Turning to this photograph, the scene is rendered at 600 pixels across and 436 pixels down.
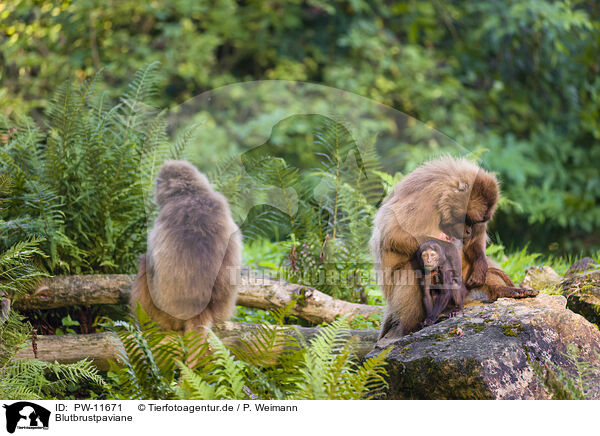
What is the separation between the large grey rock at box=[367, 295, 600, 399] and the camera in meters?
2.77

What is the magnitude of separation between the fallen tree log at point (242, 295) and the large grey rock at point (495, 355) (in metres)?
1.05

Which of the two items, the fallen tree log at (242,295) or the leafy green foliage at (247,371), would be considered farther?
the fallen tree log at (242,295)

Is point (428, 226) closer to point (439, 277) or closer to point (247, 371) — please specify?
point (439, 277)

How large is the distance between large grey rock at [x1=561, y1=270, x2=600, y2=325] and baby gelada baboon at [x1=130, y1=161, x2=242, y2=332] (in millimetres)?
2196

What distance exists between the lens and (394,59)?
964cm

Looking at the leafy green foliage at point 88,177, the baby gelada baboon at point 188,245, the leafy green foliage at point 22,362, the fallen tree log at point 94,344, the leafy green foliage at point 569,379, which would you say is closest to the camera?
the leafy green foliage at point 569,379

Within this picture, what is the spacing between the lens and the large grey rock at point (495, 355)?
277 centimetres

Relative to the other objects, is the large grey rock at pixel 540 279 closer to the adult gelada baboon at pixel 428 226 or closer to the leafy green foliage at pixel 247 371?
the adult gelada baboon at pixel 428 226

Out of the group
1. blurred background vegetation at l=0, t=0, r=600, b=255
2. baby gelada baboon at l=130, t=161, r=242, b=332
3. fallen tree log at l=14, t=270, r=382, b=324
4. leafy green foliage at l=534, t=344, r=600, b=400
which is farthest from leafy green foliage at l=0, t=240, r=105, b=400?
blurred background vegetation at l=0, t=0, r=600, b=255
